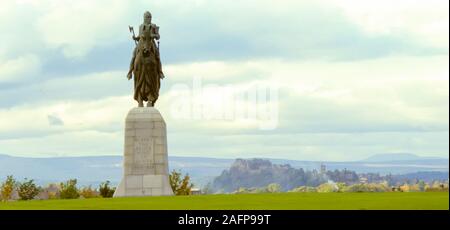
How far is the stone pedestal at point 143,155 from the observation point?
47250 millimetres

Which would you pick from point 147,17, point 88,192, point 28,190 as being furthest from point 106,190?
point 147,17

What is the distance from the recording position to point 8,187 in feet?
195

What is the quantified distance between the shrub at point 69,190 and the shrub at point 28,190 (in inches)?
67.2

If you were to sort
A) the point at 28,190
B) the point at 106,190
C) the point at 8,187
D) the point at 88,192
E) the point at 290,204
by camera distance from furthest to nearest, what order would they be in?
the point at 8,187 < the point at 88,192 < the point at 28,190 < the point at 106,190 < the point at 290,204

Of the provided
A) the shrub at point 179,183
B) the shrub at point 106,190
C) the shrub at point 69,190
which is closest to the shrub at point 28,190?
the shrub at point 69,190

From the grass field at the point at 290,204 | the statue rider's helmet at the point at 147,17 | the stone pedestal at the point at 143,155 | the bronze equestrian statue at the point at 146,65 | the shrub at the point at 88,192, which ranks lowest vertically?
the grass field at the point at 290,204

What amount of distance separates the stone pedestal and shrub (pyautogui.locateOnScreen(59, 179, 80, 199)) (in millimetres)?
7948

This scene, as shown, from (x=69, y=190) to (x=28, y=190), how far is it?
3.37 metres

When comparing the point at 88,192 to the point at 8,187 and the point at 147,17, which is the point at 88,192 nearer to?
the point at 8,187

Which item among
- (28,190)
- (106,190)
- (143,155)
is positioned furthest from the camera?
(28,190)

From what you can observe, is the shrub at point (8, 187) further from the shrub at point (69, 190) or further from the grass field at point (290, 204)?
the grass field at point (290, 204)

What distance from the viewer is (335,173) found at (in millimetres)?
84125
